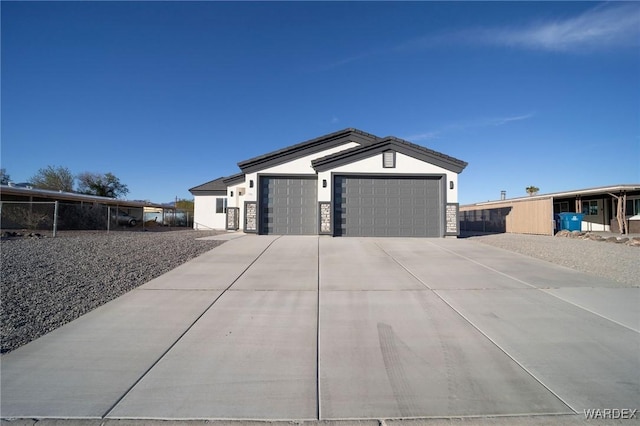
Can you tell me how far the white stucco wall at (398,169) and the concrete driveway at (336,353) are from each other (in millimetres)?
7954

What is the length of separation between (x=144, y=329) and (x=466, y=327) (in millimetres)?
4536

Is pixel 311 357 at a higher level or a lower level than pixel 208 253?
lower

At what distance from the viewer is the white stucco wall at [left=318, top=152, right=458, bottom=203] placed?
14078 mm

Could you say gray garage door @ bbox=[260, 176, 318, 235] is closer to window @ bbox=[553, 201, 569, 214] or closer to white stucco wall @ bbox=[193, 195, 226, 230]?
white stucco wall @ bbox=[193, 195, 226, 230]

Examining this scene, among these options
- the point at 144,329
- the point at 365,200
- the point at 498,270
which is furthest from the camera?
the point at 365,200

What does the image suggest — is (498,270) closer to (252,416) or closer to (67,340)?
(252,416)

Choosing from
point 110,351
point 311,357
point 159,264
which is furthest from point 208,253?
point 311,357

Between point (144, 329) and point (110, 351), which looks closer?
point (110, 351)

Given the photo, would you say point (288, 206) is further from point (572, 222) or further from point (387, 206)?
point (572, 222)

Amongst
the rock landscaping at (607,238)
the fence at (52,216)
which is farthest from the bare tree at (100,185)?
the rock landscaping at (607,238)

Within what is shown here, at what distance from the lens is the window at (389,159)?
46.4ft

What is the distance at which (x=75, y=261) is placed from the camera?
7.84m

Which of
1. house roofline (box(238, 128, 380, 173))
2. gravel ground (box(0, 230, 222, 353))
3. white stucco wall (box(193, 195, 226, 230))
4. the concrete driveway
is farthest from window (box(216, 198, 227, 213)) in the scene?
the concrete driveway

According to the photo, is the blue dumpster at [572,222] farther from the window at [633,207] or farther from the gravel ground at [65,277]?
the gravel ground at [65,277]
